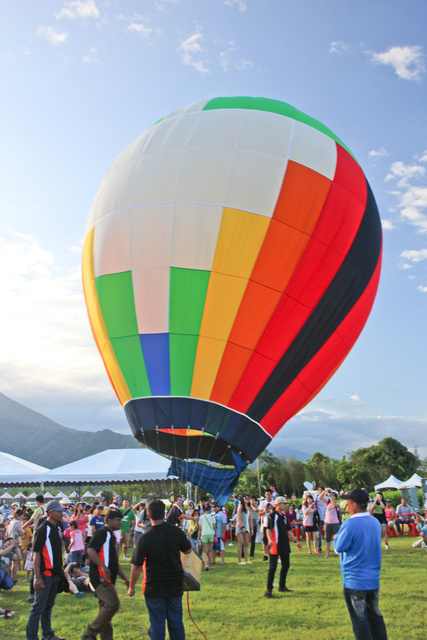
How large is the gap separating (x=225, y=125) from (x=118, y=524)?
8.35m

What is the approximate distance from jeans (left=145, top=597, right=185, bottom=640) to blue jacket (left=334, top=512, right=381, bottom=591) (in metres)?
1.49

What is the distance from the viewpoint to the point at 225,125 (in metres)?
11.1

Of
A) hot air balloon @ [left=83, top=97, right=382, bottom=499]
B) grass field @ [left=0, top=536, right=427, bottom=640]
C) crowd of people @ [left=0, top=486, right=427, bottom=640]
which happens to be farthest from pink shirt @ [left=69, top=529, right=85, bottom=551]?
hot air balloon @ [left=83, top=97, right=382, bottom=499]

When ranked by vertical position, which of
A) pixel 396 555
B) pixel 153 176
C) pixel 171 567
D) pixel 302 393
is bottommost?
pixel 396 555

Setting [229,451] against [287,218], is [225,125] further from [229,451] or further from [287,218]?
[229,451]

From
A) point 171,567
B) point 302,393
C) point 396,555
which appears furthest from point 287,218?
point 396,555

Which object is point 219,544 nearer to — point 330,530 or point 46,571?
point 330,530

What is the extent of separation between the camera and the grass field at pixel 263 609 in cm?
609

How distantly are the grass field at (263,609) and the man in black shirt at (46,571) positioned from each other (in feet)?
2.07

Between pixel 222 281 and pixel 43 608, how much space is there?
6191 mm

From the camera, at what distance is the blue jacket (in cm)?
441

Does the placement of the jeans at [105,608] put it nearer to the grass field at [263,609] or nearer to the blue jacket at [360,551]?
the grass field at [263,609]

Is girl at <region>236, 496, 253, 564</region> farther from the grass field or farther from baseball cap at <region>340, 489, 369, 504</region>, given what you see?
baseball cap at <region>340, 489, 369, 504</region>

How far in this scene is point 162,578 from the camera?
14.7ft
